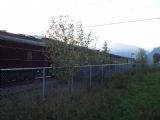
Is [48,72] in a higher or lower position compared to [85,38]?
lower

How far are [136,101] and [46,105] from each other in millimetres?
3658

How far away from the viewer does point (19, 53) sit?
22219 mm

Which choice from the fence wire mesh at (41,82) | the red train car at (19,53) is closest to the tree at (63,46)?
the fence wire mesh at (41,82)

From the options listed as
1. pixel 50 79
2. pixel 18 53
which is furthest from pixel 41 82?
pixel 18 53

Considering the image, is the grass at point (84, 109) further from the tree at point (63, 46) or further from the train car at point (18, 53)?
the train car at point (18, 53)

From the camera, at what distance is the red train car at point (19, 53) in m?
20.2

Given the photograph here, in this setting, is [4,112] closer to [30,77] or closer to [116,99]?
[30,77]

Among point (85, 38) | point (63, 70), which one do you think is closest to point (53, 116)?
point (63, 70)

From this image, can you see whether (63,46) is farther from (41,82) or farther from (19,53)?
(19,53)

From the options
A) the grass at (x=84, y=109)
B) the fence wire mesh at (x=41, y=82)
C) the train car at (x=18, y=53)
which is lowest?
the grass at (x=84, y=109)

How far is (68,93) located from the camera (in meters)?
11.3

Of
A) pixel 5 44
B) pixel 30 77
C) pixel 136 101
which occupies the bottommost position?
pixel 136 101

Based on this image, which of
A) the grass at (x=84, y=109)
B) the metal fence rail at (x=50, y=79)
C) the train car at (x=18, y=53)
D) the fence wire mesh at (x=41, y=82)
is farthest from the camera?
the train car at (x=18, y=53)

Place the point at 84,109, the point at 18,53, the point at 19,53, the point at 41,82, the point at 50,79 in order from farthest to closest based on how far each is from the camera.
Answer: the point at 19,53 → the point at 18,53 → the point at 50,79 → the point at 41,82 → the point at 84,109
